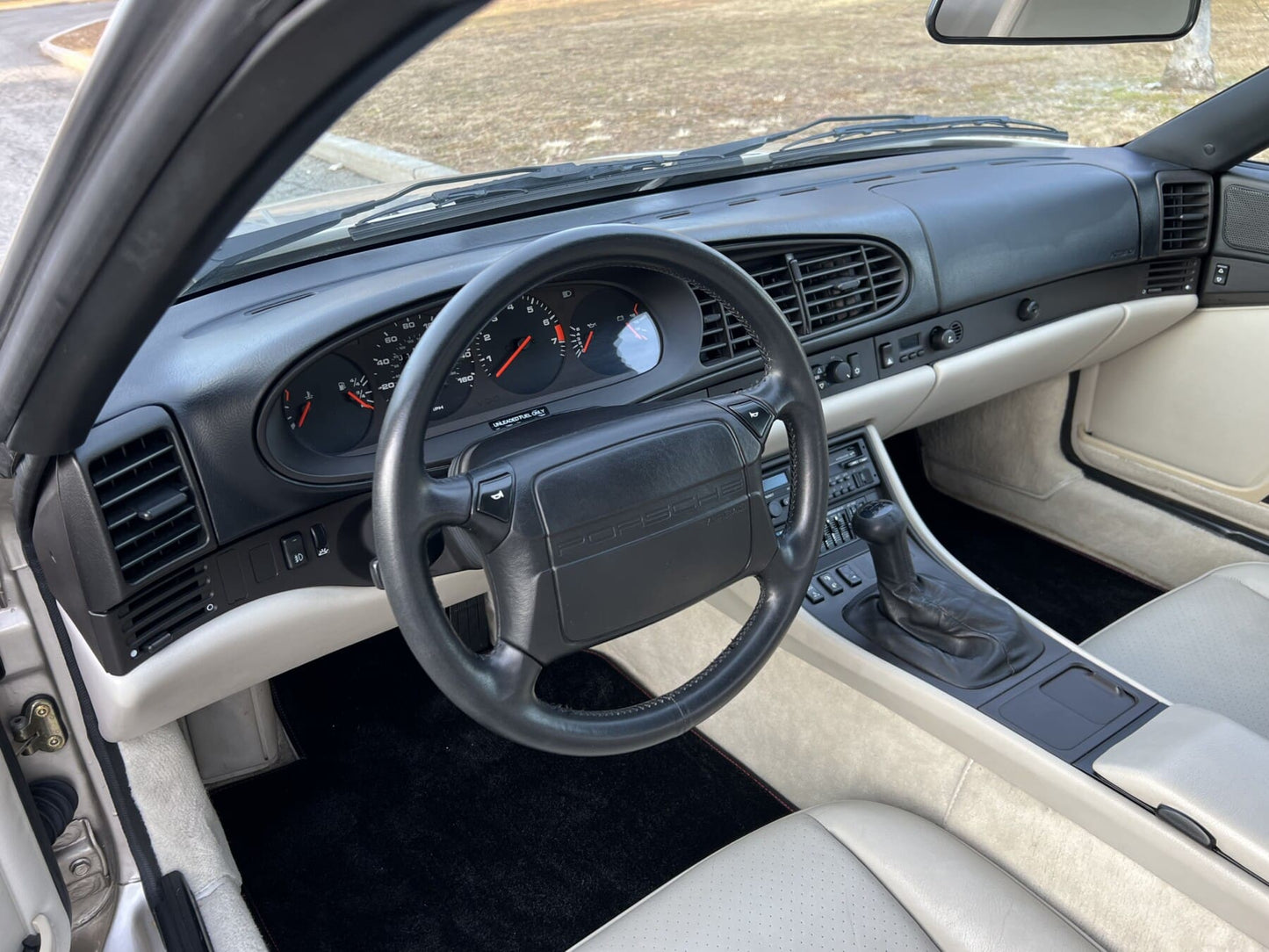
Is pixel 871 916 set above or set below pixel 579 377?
below

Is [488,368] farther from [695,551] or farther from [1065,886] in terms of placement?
[1065,886]

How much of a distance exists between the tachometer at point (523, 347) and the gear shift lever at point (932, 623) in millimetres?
605

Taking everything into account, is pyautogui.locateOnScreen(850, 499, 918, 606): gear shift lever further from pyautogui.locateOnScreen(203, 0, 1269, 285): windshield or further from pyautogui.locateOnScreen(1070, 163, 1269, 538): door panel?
pyautogui.locateOnScreen(1070, 163, 1269, 538): door panel

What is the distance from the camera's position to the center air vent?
6.49 feet

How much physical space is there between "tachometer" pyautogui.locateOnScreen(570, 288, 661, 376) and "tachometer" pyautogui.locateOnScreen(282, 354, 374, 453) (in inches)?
15.6

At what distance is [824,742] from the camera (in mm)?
2035

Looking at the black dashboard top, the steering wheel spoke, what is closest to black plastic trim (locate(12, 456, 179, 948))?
the black dashboard top

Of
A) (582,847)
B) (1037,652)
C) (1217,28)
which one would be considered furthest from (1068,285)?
(582,847)

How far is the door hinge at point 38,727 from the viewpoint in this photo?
1.70 m

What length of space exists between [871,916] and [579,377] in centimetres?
99

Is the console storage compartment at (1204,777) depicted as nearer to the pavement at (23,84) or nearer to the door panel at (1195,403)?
the door panel at (1195,403)

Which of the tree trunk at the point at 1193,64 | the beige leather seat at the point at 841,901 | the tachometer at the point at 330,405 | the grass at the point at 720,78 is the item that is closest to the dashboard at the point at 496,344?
the tachometer at the point at 330,405

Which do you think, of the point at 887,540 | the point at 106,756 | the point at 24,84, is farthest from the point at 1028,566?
the point at 24,84

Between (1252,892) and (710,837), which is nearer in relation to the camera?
(1252,892)
